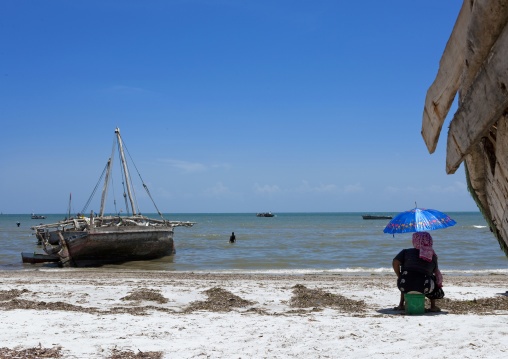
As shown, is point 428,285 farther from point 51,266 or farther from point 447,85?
point 51,266

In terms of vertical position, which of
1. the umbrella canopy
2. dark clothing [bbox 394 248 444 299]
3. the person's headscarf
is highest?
the umbrella canopy

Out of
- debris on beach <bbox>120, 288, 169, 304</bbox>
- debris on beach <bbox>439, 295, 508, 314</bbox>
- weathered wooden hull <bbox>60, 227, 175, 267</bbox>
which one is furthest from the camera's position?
weathered wooden hull <bbox>60, 227, 175, 267</bbox>

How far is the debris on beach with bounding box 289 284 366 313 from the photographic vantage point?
8.58m

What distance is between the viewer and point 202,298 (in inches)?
384

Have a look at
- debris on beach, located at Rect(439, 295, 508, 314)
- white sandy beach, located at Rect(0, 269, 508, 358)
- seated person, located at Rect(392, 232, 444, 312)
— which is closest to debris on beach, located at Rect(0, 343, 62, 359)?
white sandy beach, located at Rect(0, 269, 508, 358)

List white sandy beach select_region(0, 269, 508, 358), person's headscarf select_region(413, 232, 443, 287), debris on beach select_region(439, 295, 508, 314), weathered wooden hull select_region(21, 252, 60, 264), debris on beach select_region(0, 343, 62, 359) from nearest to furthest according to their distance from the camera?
debris on beach select_region(0, 343, 62, 359) → white sandy beach select_region(0, 269, 508, 358) → person's headscarf select_region(413, 232, 443, 287) → debris on beach select_region(439, 295, 508, 314) → weathered wooden hull select_region(21, 252, 60, 264)

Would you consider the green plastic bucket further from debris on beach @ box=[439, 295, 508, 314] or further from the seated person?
debris on beach @ box=[439, 295, 508, 314]

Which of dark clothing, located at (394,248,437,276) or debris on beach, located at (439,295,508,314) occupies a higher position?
dark clothing, located at (394,248,437,276)

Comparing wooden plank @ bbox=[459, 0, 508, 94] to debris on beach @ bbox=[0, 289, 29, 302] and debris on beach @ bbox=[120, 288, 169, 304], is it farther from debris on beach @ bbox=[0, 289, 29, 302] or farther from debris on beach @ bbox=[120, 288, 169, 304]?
debris on beach @ bbox=[0, 289, 29, 302]

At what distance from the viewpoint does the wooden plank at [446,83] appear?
6.70 feet

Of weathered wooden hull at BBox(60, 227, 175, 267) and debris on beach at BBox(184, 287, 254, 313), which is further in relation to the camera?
weathered wooden hull at BBox(60, 227, 175, 267)

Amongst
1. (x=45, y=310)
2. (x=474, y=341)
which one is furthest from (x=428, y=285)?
(x=45, y=310)

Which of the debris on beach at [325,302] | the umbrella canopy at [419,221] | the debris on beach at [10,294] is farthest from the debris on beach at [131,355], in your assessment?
the debris on beach at [10,294]

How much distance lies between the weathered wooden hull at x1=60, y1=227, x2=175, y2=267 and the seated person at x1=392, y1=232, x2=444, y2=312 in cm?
1461
